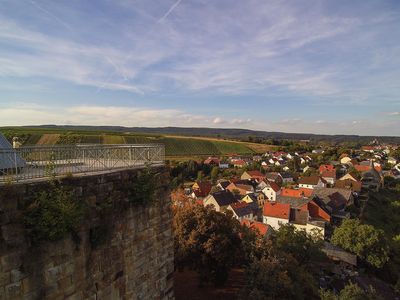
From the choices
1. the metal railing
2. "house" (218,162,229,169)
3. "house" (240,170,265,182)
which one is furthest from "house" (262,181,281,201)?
the metal railing

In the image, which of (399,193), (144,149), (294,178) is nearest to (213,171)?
(294,178)

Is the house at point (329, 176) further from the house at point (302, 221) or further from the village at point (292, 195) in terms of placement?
the house at point (302, 221)

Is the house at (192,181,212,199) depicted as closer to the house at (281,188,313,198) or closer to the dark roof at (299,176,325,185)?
the house at (281,188,313,198)

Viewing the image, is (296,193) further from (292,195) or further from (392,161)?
(392,161)

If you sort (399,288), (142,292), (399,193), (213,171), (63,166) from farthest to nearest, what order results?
1. (213,171)
2. (399,193)
3. (399,288)
4. (142,292)
5. (63,166)

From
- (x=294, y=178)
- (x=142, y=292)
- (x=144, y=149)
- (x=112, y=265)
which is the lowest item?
(x=294, y=178)

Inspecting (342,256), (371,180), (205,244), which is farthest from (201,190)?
(205,244)

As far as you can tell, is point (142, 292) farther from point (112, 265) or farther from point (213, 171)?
point (213, 171)
